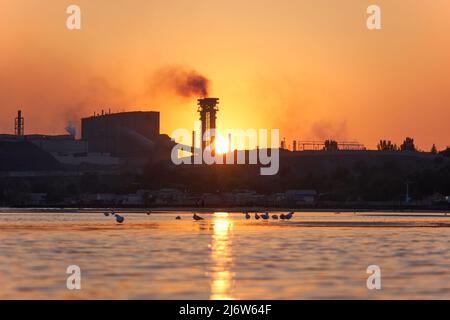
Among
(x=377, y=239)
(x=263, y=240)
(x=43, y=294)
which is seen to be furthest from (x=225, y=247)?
(x=43, y=294)

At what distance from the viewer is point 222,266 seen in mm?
65312

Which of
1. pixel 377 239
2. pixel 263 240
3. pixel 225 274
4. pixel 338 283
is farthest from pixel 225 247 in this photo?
pixel 338 283

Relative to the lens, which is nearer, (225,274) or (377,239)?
(225,274)

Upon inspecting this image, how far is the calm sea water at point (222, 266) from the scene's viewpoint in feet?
169

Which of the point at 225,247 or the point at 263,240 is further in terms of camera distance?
the point at 263,240

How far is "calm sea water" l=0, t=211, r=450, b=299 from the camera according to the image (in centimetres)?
5144

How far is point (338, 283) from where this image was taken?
5522 centimetres

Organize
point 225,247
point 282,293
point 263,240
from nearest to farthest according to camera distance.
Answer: point 282,293, point 225,247, point 263,240

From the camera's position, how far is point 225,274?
60.1 m
